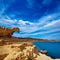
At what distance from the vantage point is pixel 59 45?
13.7 m

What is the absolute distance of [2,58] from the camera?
8.80 ft

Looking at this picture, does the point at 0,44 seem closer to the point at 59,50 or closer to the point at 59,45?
the point at 59,50

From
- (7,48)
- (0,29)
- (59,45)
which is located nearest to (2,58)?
(7,48)

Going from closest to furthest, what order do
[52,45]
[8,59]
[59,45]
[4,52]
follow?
[8,59]
[4,52]
[59,45]
[52,45]

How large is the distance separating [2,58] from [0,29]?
1.05 metres

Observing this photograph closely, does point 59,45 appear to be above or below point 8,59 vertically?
above

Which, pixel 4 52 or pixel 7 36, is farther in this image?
pixel 7 36

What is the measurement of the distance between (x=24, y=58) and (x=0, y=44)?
518 millimetres

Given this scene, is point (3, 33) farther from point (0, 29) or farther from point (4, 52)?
point (4, 52)

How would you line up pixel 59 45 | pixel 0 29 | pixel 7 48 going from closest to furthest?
pixel 7 48 < pixel 0 29 < pixel 59 45

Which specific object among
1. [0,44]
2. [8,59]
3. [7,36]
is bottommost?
[8,59]

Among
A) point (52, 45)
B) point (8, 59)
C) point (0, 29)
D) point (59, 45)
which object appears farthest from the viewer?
point (52, 45)

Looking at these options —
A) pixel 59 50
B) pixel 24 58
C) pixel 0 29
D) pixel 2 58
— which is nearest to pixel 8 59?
pixel 2 58

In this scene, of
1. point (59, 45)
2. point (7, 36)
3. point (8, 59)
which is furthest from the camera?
point (59, 45)
